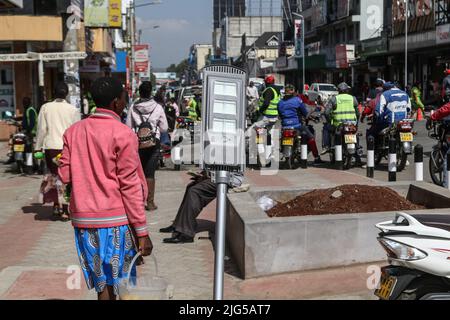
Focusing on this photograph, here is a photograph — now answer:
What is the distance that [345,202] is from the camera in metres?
7.47

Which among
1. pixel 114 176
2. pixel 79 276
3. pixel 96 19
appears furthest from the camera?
pixel 96 19

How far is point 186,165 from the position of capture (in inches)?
638

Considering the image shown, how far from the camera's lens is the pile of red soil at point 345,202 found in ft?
24.1

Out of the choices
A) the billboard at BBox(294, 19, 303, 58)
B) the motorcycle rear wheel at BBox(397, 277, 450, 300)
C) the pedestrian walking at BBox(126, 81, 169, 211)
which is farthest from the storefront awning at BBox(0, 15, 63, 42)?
the billboard at BBox(294, 19, 303, 58)

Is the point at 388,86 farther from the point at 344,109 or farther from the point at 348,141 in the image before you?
the point at 348,141

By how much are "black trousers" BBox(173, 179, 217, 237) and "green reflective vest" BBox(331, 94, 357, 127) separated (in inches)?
268

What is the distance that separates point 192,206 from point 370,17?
51.0m

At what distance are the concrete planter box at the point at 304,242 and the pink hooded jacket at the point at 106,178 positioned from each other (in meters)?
2.26

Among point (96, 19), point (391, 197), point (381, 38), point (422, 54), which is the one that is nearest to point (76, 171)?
point (391, 197)

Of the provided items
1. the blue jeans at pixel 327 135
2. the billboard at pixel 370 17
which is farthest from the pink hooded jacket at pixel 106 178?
the billboard at pixel 370 17

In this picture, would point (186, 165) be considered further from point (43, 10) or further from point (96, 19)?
point (43, 10)

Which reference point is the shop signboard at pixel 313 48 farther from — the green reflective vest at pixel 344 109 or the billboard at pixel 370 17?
the green reflective vest at pixel 344 109
